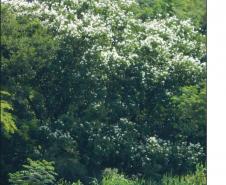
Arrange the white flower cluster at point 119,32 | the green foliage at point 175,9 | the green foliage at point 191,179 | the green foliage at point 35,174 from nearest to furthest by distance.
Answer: the green foliage at point 35,174
the white flower cluster at point 119,32
the green foliage at point 191,179
the green foliage at point 175,9

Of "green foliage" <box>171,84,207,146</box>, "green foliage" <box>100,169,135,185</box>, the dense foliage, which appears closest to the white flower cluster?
the dense foliage

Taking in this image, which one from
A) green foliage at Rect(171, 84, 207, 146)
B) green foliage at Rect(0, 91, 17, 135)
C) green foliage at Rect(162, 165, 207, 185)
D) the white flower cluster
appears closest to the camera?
green foliage at Rect(0, 91, 17, 135)

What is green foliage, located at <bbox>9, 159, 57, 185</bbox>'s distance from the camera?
8.73 m

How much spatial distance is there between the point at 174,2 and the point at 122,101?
1706mm

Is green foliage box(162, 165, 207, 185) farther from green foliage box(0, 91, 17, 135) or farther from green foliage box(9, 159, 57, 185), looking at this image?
green foliage box(0, 91, 17, 135)

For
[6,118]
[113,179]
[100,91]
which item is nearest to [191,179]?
[113,179]

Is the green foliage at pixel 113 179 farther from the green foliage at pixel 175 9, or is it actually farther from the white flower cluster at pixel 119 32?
the green foliage at pixel 175 9

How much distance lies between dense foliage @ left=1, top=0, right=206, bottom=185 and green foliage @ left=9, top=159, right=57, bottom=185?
0.04ft

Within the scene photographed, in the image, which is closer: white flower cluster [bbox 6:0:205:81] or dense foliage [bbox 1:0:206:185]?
dense foliage [bbox 1:0:206:185]

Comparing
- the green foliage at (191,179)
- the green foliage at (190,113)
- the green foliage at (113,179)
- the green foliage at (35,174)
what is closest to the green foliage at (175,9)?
the green foliage at (190,113)

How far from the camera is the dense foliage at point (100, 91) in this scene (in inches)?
346

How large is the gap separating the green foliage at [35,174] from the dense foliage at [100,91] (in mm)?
12

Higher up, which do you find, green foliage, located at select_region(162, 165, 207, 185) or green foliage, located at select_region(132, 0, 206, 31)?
green foliage, located at select_region(132, 0, 206, 31)
